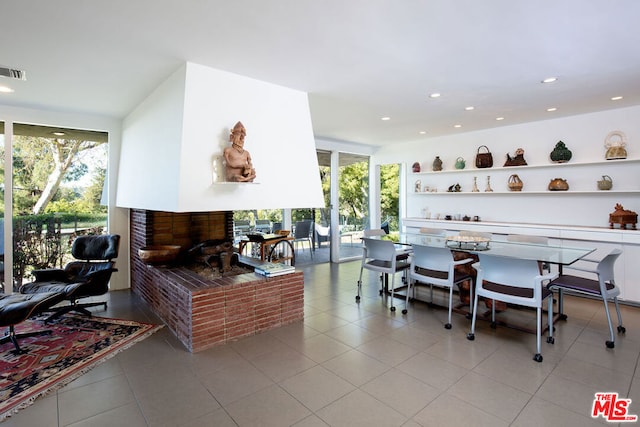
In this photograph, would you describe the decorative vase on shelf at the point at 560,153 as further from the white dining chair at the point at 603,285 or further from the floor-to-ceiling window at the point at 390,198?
the floor-to-ceiling window at the point at 390,198

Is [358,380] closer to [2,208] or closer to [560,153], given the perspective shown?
[560,153]

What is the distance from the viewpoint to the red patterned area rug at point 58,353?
7.59 ft

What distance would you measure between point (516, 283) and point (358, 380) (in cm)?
171

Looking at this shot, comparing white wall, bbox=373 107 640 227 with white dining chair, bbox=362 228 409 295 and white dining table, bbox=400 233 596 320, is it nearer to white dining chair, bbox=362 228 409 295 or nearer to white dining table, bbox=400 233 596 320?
white dining table, bbox=400 233 596 320

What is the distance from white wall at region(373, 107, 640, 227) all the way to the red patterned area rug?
219 inches

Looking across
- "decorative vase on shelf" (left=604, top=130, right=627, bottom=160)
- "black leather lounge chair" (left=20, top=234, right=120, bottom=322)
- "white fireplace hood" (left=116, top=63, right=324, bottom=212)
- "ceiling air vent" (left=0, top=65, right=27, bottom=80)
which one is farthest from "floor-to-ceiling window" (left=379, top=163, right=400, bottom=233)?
"ceiling air vent" (left=0, top=65, right=27, bottom=80)

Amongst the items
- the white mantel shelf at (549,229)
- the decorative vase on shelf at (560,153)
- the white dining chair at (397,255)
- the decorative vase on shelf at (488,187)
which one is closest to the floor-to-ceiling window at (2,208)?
the white dining chair at (397,255)

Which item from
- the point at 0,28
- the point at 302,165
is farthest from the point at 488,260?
the point at 0,28

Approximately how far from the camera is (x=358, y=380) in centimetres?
241

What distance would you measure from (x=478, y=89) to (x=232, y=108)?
2.72 m

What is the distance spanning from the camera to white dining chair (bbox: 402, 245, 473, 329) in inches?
138

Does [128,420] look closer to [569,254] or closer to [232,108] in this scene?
[232,108]

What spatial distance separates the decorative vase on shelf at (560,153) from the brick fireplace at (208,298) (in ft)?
14.1

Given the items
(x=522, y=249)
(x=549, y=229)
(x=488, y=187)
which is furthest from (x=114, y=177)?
(x=549, y=229)
